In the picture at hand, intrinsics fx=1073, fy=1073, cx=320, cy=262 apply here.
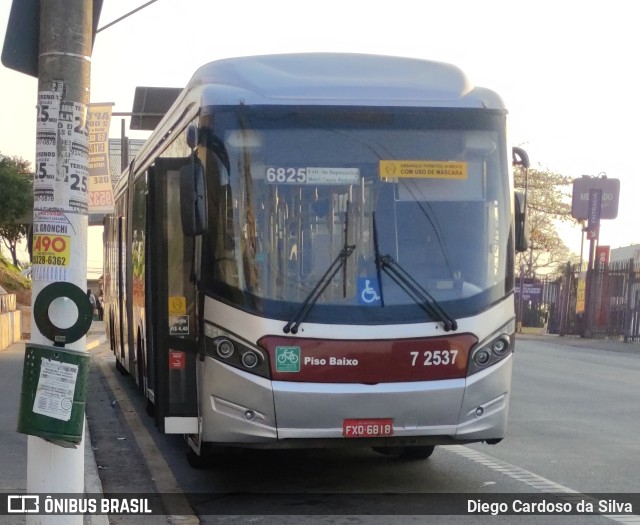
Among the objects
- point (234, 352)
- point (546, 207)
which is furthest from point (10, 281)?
point (546, 207)

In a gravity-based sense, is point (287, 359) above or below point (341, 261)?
below

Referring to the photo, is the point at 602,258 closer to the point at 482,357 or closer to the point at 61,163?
the point at 482,357

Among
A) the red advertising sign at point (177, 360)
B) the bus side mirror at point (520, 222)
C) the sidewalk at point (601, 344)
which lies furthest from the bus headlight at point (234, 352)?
the sidewalk at point (601, 344)

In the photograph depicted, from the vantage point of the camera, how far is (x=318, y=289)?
25.4 ft

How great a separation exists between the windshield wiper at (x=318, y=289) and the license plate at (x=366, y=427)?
2.50 ft

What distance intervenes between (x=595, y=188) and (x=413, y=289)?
40049 millimetres

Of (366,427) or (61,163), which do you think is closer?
(61,163)

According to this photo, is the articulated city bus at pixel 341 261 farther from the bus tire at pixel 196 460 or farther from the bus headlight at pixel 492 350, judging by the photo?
the bus tire at pixel 196 460

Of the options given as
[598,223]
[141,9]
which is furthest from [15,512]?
[598,223]

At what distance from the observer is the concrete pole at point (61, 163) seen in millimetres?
6176

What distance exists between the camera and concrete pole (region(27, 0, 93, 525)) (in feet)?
20.3

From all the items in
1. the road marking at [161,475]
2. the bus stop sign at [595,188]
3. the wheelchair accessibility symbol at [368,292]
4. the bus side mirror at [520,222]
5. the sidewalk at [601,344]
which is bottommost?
the sidewalk at [601,344]

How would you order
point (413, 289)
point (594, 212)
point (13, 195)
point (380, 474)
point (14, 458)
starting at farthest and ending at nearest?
point (594, 212) → point (13, 195) → point (14, 458) → point (380, 474) → point (413, 289)

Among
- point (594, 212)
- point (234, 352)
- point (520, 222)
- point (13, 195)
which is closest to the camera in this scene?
point (234, 352)
